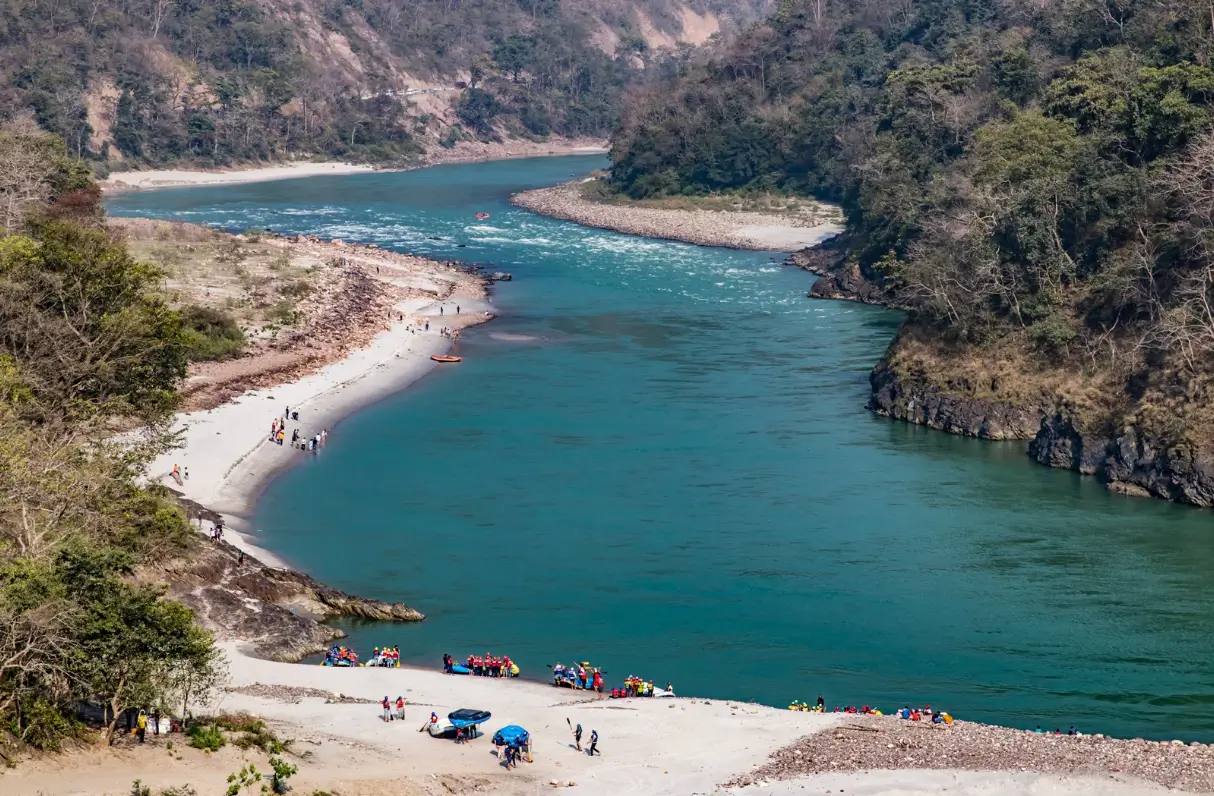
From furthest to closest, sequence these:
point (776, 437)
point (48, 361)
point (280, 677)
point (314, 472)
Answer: point (776, 437), point (314, 472), point (48, 361), point (280, 677)

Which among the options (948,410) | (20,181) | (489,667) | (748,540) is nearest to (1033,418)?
(948,410)

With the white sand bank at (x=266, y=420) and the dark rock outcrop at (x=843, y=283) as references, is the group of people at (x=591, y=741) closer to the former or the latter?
the white sand bank at (x=266, y=420)

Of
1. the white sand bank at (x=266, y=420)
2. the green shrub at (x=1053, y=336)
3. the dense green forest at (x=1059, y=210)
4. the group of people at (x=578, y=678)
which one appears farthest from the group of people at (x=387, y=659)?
the green shrub at (x=1053, y=336)

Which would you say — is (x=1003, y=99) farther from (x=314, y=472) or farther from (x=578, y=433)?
(x=314, y=472)

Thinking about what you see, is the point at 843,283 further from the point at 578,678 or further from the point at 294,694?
the point at 294,694

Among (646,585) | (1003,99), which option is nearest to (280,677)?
(646,585)

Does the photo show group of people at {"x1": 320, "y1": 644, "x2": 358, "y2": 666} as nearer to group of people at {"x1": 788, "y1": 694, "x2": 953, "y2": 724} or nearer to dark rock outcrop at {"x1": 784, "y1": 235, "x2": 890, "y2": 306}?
group of people at {"x1": 788, "y1": 694, "x2": 953, "y2": 724}
